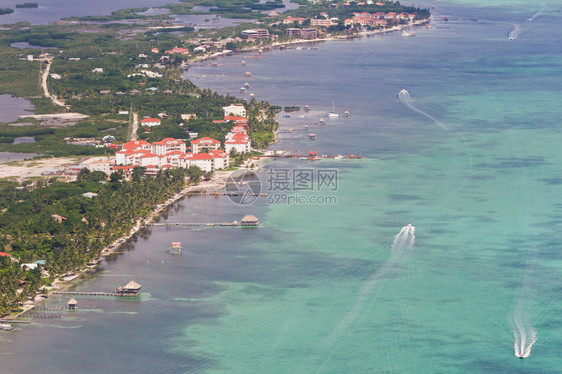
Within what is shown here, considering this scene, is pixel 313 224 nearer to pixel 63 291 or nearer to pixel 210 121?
pixel 63 291

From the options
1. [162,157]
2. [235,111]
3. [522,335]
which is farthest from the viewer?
[235,111]

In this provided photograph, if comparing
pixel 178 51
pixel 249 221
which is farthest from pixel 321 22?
pixel 249 221

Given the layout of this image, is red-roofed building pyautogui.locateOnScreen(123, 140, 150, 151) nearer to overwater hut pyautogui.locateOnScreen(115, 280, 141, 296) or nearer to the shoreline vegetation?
the shoreline vegetation

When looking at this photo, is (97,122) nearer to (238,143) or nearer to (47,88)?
(238,143)

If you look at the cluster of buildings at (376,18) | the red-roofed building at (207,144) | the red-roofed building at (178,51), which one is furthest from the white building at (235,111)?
the cluster of buildings at (376,18)

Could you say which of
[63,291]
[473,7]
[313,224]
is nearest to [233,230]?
[313,224]

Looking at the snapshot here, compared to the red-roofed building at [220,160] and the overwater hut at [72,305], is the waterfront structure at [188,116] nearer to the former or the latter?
the red-roofed building at [220,160]

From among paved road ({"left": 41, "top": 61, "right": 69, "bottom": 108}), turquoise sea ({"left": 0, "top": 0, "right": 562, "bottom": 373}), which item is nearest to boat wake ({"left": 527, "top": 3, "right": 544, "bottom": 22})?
turquoise sea ({"left": 0, "top": 0, "right": 562, "bottom": 373})
